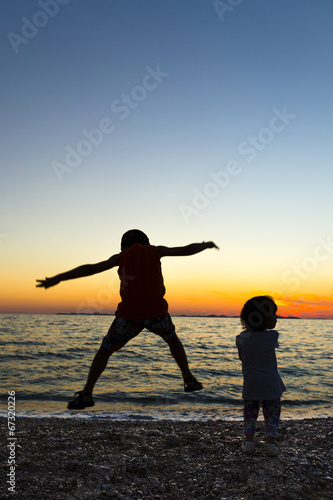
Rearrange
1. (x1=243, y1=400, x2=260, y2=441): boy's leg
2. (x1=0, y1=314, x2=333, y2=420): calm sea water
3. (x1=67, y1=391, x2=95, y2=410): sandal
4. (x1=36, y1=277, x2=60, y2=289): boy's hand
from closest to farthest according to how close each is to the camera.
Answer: (x1=36, y1=277, x2=60, y2=289): boy's hand → (x1=67, y1=391, x2=95, y2=410): sandal → (x1=243, y1=400, x2=260, y2=441): boy's leg → (x1=0, y1=314, x2=333, y2=420): calm sea water

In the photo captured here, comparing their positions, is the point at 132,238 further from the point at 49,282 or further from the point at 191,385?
the point at 191,385

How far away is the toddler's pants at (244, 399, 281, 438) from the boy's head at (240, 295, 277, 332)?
106cm

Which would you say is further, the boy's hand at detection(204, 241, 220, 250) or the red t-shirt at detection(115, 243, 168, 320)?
the red t-shirt at detection(115, 243, 168, 320)

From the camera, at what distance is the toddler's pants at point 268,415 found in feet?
16.8

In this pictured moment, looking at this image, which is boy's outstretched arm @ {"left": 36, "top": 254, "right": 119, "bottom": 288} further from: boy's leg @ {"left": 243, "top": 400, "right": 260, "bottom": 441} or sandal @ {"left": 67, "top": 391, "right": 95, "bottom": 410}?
boy's leg @ {"left": 243, "top": 400, "right": 260, "bottom": 441}

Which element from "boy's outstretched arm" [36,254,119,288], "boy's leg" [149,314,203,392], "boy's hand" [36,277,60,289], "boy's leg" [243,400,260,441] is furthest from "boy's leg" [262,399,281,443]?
"boy's hand" [36,277,60,289]

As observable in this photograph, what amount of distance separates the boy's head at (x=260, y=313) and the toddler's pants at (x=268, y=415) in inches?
41.6

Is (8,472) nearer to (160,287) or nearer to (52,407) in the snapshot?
(160,287)

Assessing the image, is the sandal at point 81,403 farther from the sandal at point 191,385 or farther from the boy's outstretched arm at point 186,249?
the boy's outstretched arm at point 186,249

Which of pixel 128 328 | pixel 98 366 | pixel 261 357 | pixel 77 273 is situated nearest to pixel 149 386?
pixel 261 357

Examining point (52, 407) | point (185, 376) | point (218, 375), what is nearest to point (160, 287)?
point (185, 376)

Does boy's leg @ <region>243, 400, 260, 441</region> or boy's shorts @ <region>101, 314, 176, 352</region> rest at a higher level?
boy's shorts @ <region>101, 314, 176, 352</region>

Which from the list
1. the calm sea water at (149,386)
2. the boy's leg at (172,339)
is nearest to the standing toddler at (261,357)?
the boy's leg at (172,339)

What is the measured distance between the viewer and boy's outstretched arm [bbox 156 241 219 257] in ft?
13.2
